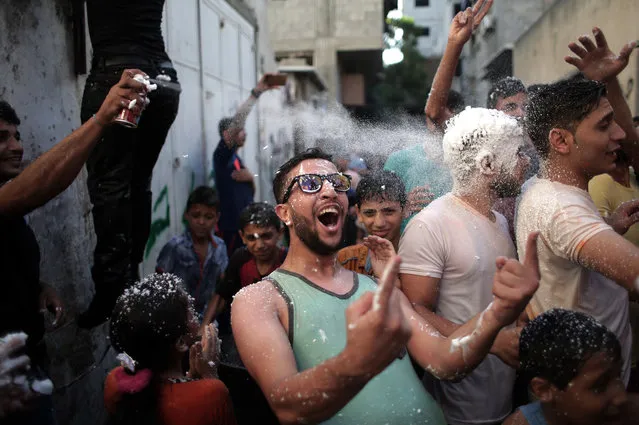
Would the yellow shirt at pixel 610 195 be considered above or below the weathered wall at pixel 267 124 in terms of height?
below

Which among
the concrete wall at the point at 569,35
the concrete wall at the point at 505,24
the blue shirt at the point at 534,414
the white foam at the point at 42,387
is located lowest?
the blue shirt at the point at 534,414

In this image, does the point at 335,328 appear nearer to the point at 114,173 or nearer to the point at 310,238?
the point at 310,238

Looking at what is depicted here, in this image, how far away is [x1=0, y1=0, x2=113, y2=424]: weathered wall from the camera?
3115 mm

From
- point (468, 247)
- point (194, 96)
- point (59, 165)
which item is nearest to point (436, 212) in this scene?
point (468, 247)

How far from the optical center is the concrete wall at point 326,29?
18.5m

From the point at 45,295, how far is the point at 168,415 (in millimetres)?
1003

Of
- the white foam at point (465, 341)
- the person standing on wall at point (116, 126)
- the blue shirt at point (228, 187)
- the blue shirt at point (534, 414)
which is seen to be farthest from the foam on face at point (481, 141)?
the blue shirt at point (228, 187)

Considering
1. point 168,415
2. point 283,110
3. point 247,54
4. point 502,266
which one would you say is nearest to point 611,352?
point 502,266

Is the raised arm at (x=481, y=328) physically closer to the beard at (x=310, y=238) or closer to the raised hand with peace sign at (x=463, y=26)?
the beard at (x=310, y=238)

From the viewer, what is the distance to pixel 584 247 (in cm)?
199

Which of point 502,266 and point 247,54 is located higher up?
point 247,54

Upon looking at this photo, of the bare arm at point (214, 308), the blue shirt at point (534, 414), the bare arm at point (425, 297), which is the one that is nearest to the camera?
the blue shirt at point (534, 414)

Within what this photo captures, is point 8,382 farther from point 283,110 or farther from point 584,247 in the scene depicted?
point 283,110

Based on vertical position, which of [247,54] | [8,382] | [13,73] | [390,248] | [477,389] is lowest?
[477,389]
